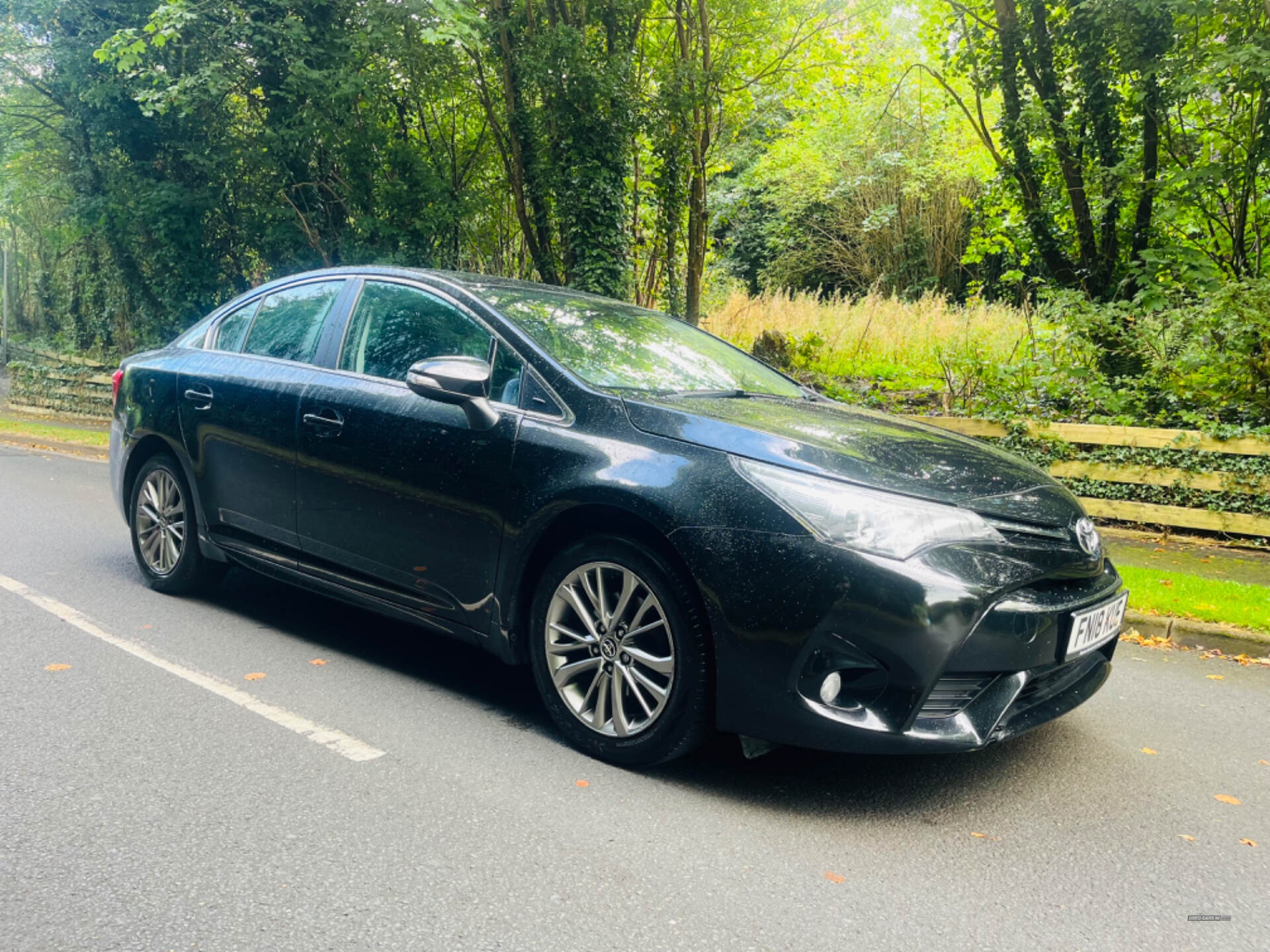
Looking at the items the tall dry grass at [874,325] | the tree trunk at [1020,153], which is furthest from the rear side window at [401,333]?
the tall dry grass at [874,325]

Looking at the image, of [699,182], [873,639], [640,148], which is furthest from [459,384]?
[699,182]

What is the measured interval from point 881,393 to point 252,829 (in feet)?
34.6

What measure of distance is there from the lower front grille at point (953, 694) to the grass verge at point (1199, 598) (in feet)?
10.8

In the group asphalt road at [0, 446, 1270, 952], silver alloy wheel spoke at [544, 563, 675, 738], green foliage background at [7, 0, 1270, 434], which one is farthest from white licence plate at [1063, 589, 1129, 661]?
green foliage background at [7, 0, 1270, 434]

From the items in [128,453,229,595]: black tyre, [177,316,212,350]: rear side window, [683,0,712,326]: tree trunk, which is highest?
[683,0,712,326]: tree trunk

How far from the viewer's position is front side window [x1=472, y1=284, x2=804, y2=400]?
4180 mm

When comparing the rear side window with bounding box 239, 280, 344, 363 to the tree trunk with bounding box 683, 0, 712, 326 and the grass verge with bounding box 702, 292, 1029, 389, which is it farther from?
the grass verge with bounding box 702, 292, 1029, 389

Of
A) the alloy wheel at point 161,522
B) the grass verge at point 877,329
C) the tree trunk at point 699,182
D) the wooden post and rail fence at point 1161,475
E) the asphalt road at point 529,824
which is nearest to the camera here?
the asphalt road at point 529,824

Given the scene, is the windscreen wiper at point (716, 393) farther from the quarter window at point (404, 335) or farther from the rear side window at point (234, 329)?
the rear side window at point (234, 329)

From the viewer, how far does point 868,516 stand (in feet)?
10.5

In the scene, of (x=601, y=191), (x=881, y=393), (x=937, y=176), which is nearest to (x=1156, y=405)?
(x=881, y=393)

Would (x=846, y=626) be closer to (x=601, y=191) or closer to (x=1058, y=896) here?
(x=1058, y=896)

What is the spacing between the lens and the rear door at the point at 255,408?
4.81 meters

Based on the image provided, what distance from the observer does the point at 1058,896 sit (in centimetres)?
283
